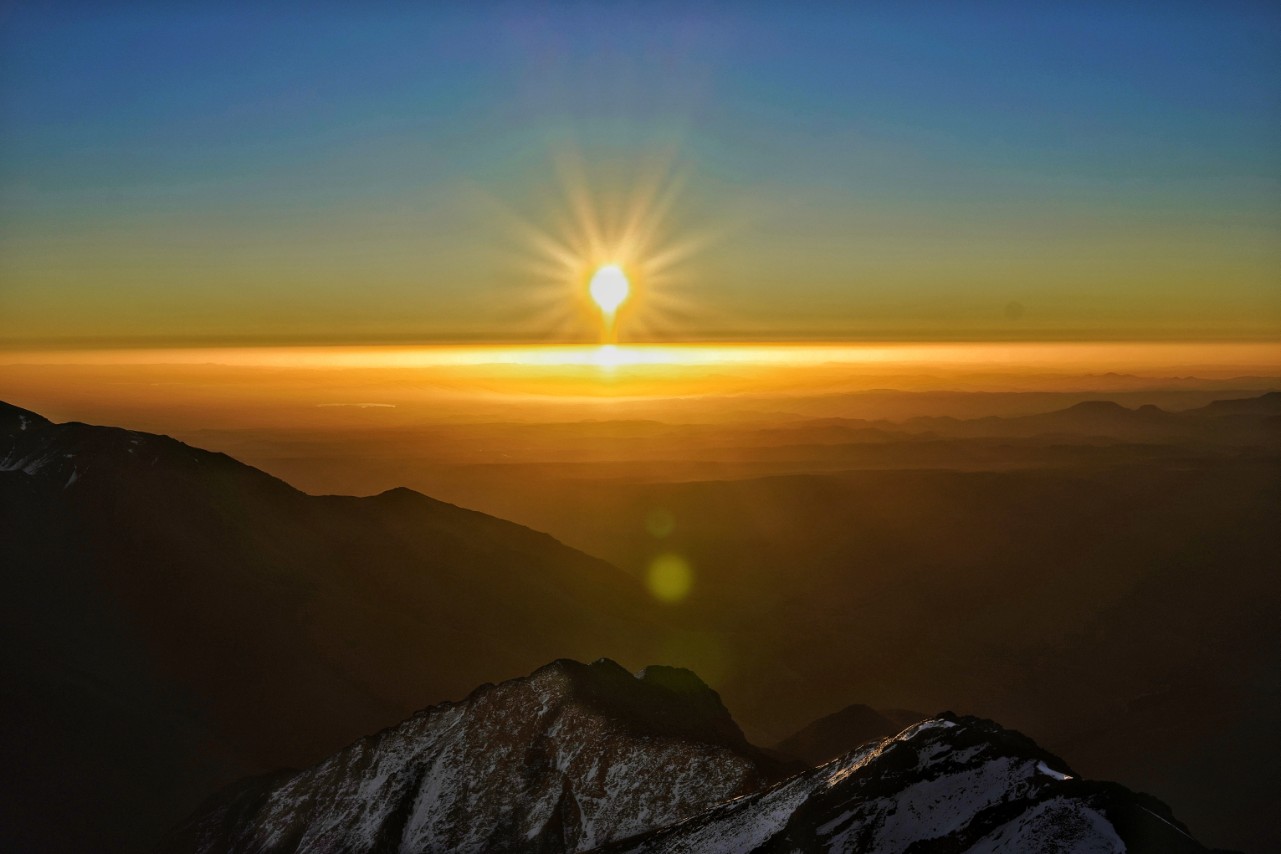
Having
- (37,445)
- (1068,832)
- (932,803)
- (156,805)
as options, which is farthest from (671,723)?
(37,445)

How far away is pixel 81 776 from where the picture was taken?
13288cm

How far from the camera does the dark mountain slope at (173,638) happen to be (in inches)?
5305

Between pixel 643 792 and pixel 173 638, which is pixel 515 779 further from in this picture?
pixel 173 638

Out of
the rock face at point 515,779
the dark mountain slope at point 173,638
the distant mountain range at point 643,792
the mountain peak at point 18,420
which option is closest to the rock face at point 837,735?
the distant mountain range at point 643,792

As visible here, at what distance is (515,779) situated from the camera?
91.4 m

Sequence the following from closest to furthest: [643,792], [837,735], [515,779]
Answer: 1. [643,792]
2. [515,779]
3. [837,735]

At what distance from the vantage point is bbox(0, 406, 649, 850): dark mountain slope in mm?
134750

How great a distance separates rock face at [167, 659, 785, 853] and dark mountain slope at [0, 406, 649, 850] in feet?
113

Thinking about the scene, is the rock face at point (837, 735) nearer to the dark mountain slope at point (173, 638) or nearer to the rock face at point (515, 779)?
the rock face at point (515, 779)

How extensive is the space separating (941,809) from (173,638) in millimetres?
139032

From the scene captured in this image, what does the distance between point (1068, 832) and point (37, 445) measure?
18818 cm

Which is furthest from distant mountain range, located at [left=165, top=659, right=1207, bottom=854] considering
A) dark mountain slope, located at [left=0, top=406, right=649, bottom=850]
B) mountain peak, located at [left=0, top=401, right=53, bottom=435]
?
mountain peak, located at [left=0, top=401, right=53, bottom=435]

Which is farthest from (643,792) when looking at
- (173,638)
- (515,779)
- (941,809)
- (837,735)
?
(173,638)

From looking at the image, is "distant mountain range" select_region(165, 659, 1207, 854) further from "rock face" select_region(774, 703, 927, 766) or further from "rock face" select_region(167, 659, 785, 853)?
"rock face" select_region(774, 703, 927, 766)
